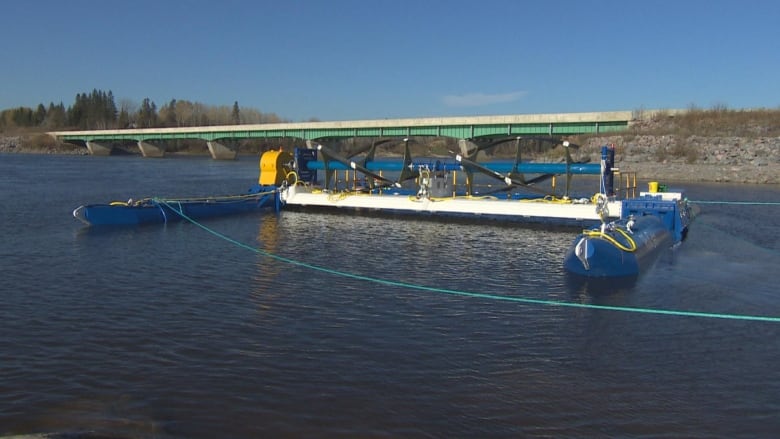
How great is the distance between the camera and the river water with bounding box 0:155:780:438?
845cm

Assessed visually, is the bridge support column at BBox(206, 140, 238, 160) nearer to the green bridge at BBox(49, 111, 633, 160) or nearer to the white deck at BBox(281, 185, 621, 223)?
the green bridge at BBox(49, 111, 633, 160)

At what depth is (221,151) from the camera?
126m

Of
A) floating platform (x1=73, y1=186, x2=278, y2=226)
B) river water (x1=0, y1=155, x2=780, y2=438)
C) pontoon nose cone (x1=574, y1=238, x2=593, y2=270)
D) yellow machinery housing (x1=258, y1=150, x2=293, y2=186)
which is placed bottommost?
river water (x1=0, y1=155, x2=780, y2=438)

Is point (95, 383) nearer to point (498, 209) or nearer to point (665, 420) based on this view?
point (665, 420)

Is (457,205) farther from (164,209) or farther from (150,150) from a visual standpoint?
(150,150)

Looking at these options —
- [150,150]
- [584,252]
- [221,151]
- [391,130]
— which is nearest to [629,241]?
[584,252]

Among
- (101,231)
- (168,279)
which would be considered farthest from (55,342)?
(101,231)

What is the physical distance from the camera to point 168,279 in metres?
16.5

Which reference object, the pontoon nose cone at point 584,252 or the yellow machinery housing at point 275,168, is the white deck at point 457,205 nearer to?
the yellow machinery housing at point 275,168

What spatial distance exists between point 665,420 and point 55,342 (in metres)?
10.2

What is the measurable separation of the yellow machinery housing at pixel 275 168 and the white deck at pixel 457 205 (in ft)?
7.63

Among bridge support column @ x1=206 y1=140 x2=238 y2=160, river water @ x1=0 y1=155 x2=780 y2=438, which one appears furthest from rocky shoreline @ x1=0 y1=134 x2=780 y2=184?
bridge support column @ x1=206 y1=140 x2=238 y2=160

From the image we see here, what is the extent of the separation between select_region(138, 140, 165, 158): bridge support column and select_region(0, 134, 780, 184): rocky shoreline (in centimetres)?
9437

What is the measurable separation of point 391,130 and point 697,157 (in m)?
45.0
